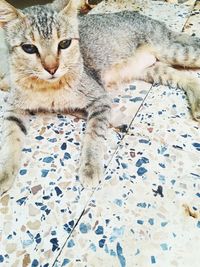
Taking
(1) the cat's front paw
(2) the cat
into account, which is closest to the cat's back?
(2) the cat

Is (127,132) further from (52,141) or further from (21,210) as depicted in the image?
(21,210)

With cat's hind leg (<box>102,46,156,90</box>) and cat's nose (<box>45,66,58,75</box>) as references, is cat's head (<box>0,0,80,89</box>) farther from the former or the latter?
cat's hind leg (<box>102,46,156,90</box>)

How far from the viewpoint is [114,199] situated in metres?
1.19

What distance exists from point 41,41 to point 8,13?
0.60 ft

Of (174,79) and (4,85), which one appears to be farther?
(4,85)

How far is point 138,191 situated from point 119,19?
44.3 inches

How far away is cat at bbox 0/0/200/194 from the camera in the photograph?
1.33 meters

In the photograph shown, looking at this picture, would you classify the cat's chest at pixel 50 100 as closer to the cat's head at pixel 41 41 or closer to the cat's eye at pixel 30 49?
the cat's head at pixel 41 41

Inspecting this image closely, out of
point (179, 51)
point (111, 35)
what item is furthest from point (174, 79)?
point (111, 35)

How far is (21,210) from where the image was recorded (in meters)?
1.17

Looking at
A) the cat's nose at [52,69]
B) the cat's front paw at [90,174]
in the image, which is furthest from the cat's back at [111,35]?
the cat's front paw at [90,174]

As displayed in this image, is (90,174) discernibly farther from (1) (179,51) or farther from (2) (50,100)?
(1) (179,51)

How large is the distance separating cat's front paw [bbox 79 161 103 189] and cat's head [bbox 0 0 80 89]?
38 cm

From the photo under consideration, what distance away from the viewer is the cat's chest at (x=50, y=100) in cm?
148
